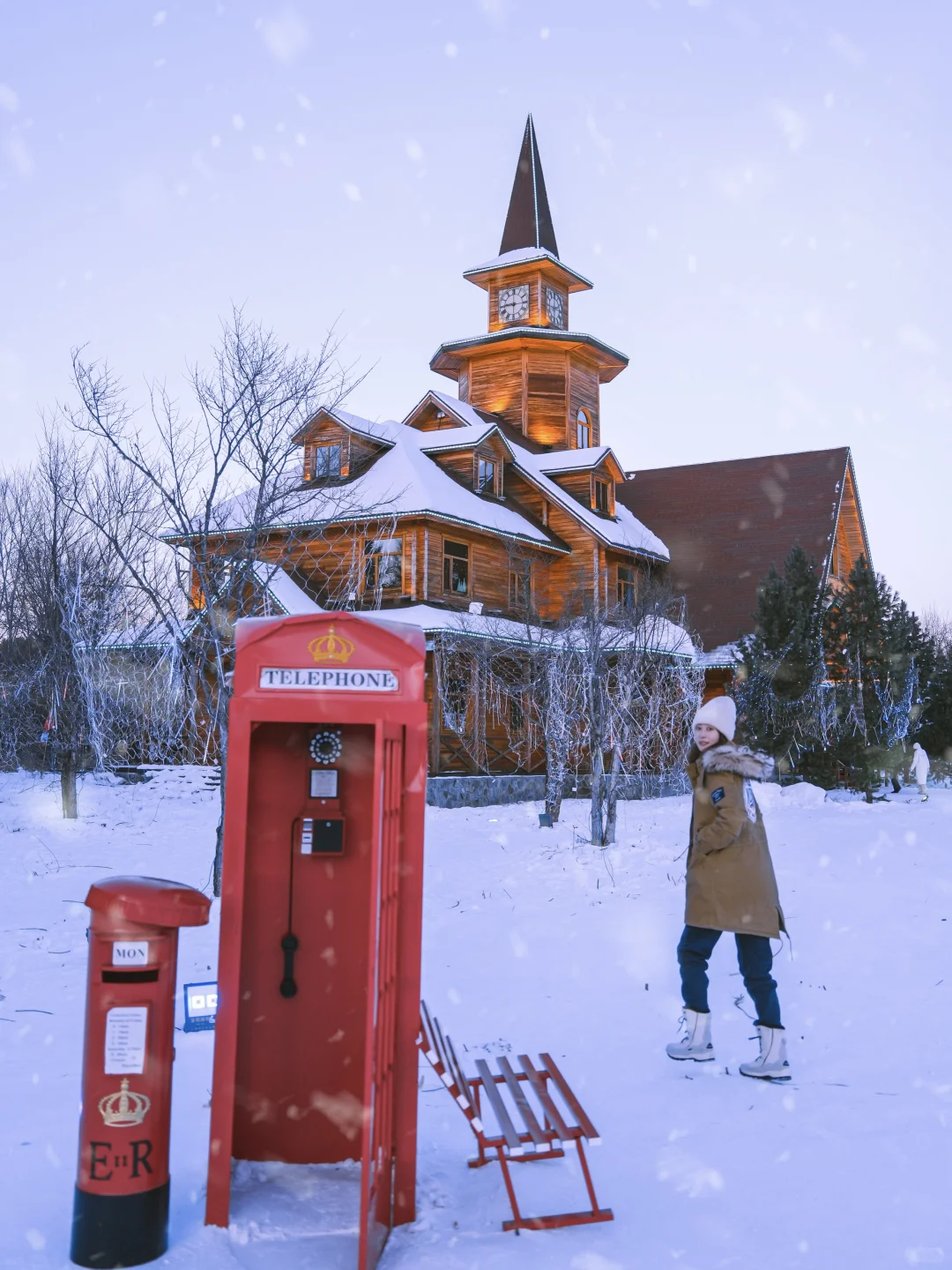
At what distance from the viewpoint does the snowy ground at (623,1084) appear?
13.0ft

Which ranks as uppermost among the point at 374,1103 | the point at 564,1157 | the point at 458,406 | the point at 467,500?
the point at 458,406

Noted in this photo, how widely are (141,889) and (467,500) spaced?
2243 cm

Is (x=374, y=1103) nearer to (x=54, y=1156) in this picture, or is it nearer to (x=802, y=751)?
(x=54, y=1156)

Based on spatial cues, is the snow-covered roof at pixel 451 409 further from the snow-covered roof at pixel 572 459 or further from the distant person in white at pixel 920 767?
the distant person in white at pixel 920 767

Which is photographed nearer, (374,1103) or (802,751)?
(374,1103)

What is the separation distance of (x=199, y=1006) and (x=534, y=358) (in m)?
29.2

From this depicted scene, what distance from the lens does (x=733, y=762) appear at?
579 cm

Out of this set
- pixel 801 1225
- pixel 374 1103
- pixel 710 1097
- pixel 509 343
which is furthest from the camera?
pixel 509 343

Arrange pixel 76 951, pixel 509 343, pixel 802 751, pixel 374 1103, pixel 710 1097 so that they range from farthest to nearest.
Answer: pixel 509 343, pixel 802 751, pixel 76 951, pixel 710 1097, pixel 374 1103

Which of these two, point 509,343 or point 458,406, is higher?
point 509,343

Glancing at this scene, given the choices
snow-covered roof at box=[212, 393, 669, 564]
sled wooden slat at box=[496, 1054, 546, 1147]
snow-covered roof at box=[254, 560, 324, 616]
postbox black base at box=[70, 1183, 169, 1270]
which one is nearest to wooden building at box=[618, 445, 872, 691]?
snow-covered roof at box=[212, 393, 669, 564]

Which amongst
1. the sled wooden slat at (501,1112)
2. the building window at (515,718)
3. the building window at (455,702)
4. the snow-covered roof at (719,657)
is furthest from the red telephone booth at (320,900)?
the snow-covered roof at (719,657)

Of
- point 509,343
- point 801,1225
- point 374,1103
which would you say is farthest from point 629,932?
point 509,343

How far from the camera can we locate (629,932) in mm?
9406
